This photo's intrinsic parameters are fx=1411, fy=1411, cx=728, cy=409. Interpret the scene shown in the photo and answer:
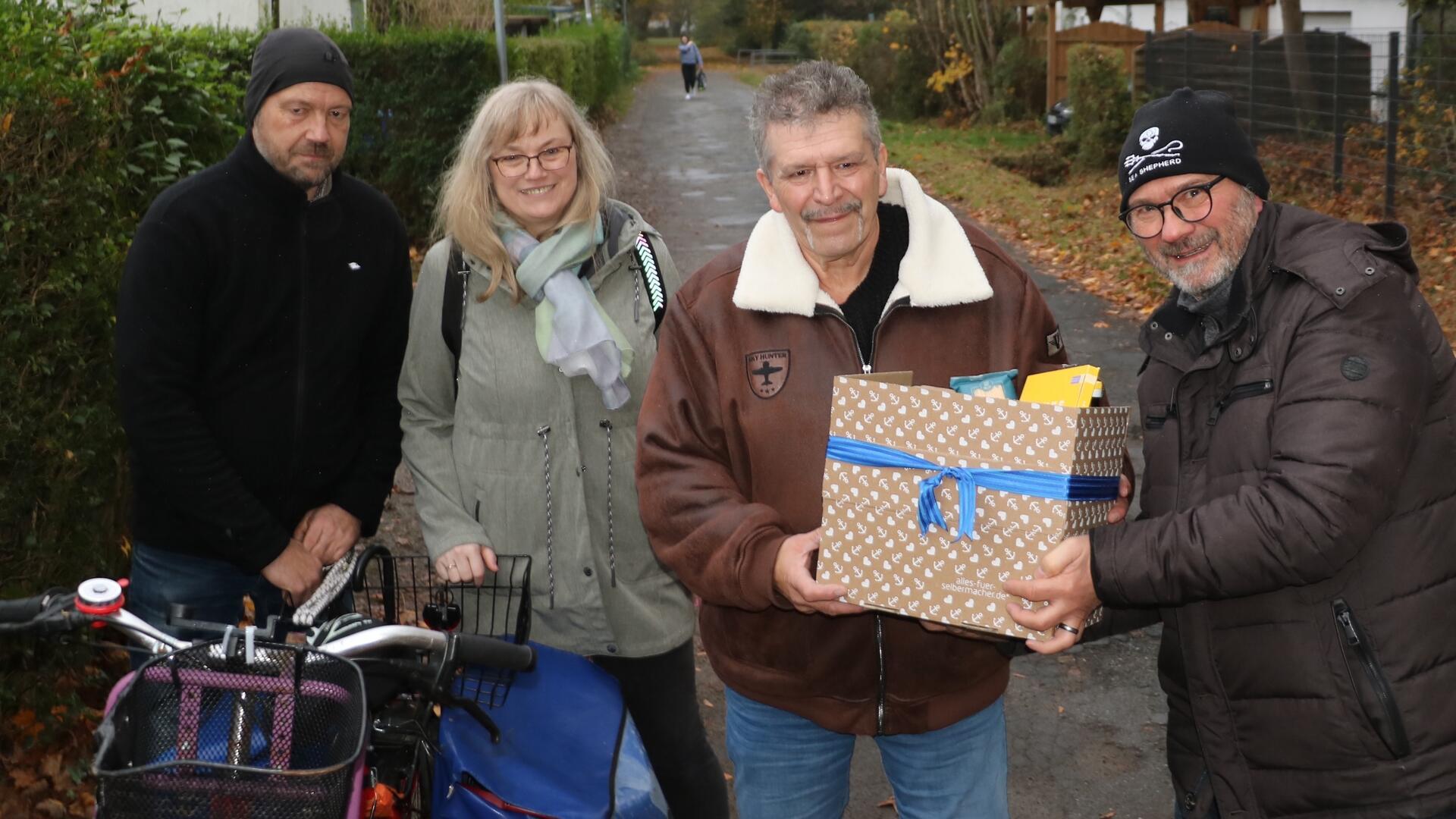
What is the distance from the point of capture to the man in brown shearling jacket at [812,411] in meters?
2.80

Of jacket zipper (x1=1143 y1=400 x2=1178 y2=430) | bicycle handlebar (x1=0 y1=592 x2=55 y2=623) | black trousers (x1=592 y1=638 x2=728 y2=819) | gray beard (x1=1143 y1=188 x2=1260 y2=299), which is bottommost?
black trousers (x1=592 y1=638 x2=728 y2=819)

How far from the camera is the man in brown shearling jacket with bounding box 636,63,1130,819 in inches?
110

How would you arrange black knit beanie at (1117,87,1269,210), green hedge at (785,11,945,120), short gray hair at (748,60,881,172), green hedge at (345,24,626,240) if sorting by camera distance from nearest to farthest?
black knit beanie at (1117,87,1269,210)
short gray hair at (748,60,881,172)
green hedge at (345,24,626,240)
green hedge at (785,11,945,120)

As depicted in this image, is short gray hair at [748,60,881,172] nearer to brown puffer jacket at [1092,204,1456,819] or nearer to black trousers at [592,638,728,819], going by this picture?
brown puffer jacket at [1092,204,1456,819]

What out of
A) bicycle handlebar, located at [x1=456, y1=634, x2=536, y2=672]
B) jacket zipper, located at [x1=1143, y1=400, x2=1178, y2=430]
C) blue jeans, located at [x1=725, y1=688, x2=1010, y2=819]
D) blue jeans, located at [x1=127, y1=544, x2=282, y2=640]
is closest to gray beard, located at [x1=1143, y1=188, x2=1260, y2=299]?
jacket zipper, located at [x1=1143, y1=400, x2=1178, y2=430]

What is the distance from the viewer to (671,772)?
369 cm

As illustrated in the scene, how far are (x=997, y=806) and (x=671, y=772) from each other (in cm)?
102

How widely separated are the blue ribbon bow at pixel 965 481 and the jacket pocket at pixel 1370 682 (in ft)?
1.51

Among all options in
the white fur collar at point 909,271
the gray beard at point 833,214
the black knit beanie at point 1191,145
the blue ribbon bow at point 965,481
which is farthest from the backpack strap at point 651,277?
the black knit beanie at point 1191,145

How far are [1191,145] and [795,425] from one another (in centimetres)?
92

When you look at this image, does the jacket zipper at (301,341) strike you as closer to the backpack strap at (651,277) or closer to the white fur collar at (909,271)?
the backpack strap at (651,277)

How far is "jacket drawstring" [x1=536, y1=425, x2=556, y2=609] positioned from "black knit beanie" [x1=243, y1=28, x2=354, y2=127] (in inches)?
41.0

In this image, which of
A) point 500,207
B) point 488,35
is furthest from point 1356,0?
point 500,207

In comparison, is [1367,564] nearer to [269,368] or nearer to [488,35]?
Answer: [269,368]
